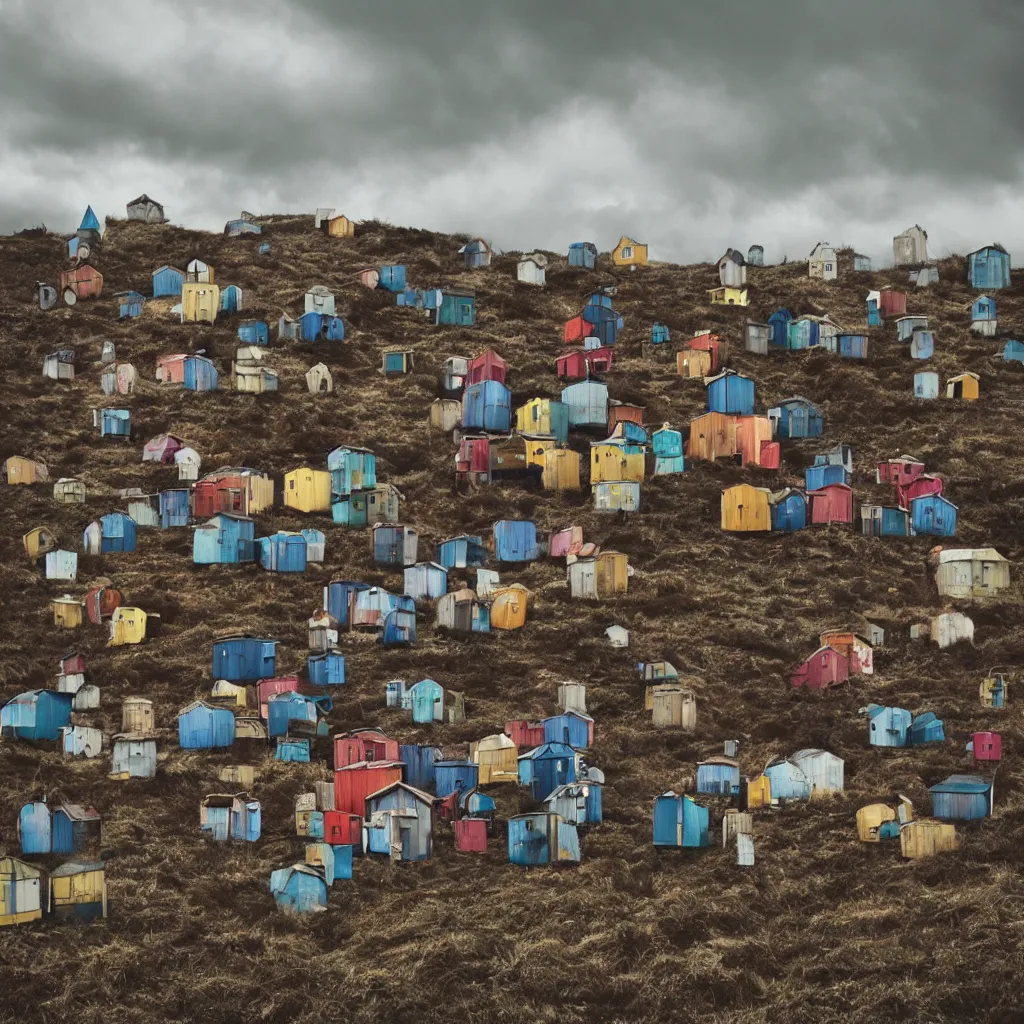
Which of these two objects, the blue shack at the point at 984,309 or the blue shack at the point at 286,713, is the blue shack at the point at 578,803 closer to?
the blue shack at the point at 286,713

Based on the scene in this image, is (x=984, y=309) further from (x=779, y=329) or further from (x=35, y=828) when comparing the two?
(x=35, y=828)

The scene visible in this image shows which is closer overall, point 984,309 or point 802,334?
point 802,334

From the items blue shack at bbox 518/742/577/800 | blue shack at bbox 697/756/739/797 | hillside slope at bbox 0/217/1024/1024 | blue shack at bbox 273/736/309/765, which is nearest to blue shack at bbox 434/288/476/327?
hillside slope at bbox 0/217/1024/1024

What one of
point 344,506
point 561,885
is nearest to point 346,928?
point 561,885

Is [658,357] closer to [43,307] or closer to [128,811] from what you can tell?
[43,307]

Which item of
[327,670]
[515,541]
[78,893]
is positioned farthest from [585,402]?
[78,893]
